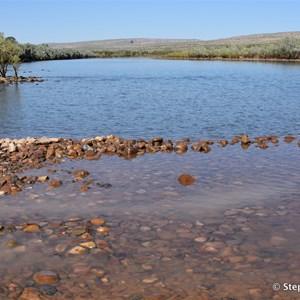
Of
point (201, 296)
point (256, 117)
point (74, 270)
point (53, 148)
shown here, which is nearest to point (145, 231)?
point (74, 270)

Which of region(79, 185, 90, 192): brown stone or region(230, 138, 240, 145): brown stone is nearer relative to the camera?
region(79, 185, 90, 192): brown stone

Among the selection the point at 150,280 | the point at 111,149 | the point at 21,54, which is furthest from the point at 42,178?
the point at 21,54

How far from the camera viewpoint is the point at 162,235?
8852mm

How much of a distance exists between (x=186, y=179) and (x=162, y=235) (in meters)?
3.86

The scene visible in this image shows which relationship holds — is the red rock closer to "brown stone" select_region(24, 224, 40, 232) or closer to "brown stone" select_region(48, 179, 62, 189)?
"brown stone" select_region(48, 179, 62, 189)

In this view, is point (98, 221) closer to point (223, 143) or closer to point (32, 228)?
point (32, 228)

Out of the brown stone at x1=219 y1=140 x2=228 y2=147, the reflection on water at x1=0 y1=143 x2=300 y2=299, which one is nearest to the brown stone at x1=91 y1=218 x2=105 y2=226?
the reflection on water at x1=0 y1=143 x2=300 y2=299

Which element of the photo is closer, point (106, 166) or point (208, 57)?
point (106, 166)

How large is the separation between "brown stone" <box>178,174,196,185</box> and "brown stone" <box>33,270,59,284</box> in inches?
224

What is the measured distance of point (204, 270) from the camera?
751 centimetres

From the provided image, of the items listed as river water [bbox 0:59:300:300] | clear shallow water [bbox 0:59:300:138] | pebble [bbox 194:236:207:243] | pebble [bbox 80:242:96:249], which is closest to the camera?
river water [bbox 0:59:300:300]

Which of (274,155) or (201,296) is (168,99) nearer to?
(274,155)

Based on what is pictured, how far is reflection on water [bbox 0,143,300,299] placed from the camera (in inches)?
281

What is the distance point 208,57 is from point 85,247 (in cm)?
11256
